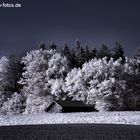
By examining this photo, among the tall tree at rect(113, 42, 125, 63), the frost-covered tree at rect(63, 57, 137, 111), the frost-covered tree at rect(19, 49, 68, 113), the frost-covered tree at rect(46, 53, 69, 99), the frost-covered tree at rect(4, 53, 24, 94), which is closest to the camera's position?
the frost-covered tree at rect(63, 57, 137, 111)

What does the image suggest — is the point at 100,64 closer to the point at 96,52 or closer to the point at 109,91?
the point at 109,91

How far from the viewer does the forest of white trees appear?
6244cm

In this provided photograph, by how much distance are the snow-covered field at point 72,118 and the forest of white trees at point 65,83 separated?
2060 cm

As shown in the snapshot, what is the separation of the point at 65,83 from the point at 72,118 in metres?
29.2

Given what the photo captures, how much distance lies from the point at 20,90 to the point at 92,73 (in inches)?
893

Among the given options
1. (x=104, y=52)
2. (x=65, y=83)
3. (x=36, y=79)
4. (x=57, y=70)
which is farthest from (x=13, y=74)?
(x=104, y=52)

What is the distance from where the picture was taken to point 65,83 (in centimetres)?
6862

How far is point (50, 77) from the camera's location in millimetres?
73750

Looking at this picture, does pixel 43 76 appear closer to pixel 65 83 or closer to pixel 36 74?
pixel 36 74

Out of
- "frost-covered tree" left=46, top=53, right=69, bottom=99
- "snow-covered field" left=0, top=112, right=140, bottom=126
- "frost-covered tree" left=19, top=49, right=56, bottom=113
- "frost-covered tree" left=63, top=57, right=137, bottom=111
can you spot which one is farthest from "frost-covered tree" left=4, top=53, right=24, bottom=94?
"snow-covered field" left=0, top=112, right=140, bottom=126

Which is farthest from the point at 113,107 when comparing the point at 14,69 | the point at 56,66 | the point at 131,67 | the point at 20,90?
the point at 14,69

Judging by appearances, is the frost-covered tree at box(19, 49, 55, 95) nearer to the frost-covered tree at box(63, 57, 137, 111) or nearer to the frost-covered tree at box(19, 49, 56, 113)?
the frost-covered tree at box(19, 49, 56, 113)

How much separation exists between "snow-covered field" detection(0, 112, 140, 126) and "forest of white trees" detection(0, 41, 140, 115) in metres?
20.6

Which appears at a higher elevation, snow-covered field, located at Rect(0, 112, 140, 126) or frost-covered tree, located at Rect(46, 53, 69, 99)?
frost-covered tree, located at Rect(46, 53, 69, 99)
